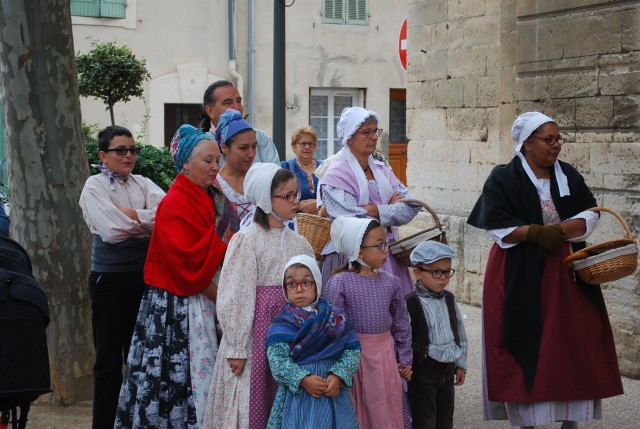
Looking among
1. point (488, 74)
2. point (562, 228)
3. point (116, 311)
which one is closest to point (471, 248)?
point (488, 74)

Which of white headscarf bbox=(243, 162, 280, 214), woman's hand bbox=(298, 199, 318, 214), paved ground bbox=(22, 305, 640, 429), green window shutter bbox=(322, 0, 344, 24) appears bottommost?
paved ground bbox=(22, 305, 640, 429)

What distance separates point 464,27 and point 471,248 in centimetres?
212

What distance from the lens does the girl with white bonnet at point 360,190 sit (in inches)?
232

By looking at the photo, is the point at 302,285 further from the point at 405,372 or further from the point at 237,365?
the point at 405,372

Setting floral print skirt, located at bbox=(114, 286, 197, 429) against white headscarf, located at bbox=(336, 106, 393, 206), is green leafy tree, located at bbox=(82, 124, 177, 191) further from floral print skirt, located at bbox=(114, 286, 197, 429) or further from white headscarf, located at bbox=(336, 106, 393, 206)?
floral print skirt, located at bbox=(114, 286, 197, 429)

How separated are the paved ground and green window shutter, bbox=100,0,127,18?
13986mm

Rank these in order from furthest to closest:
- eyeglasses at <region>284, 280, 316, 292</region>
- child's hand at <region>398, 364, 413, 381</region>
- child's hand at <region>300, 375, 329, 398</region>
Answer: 1. child's hand at <region>398, 364, 413, 381</region>
2. eyeglasses at <region>284, 280, 316, 292</region>
3. child's hand at <region>300, 375, 329, 398</region>

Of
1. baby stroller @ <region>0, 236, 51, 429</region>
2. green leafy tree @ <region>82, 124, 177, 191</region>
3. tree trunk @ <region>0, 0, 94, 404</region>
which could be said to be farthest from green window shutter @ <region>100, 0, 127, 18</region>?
baby stroller @ <region>0, 236, 51, 429</region>

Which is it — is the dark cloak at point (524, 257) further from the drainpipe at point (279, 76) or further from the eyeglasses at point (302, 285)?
the drainpipe at point (279, 76)

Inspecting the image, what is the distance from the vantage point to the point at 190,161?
5.57 metres

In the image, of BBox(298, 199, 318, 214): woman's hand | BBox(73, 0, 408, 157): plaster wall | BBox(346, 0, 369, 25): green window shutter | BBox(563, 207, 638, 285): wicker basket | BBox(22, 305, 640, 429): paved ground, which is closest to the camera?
BBox(563, 207, 638, 285): wicker basket

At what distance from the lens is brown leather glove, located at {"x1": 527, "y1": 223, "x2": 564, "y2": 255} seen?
5816 millimetres

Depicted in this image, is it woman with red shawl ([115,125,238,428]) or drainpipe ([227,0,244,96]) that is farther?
drainpipe ([227,0,244,96])

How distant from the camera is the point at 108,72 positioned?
15.5 meters
